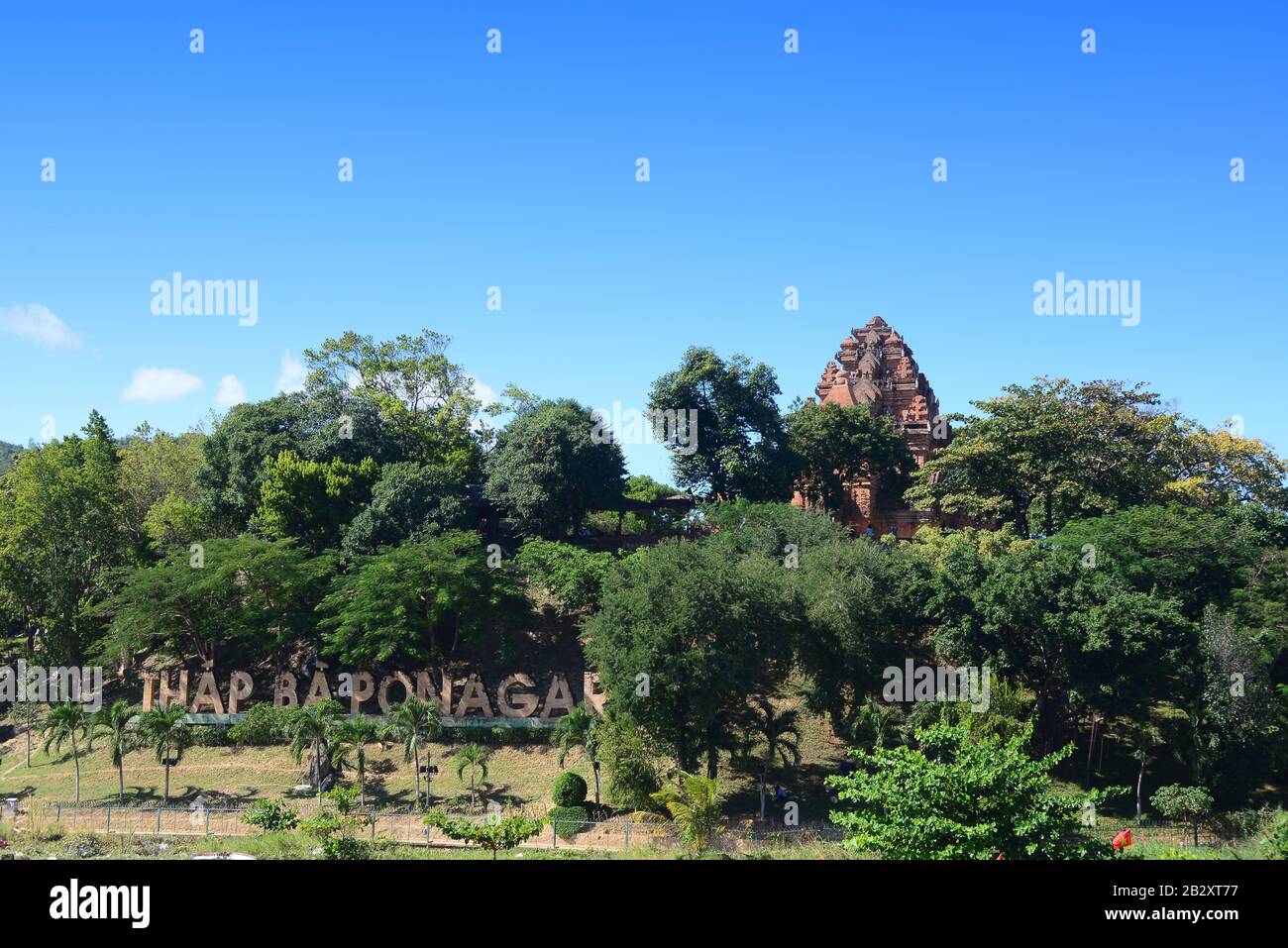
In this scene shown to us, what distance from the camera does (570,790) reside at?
29641 millimetres

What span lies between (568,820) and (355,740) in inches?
306

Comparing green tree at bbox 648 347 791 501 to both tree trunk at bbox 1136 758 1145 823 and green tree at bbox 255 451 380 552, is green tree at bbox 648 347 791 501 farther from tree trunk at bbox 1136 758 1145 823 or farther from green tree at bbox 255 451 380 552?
tree trunk at bbox 1136 758 1145 823

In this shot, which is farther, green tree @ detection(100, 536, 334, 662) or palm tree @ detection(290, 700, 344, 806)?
green tree @ detection(100, 536, 334, 662)

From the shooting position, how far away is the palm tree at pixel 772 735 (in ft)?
99.5

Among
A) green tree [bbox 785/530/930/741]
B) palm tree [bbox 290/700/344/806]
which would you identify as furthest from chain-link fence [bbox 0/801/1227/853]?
green tree [bbox 785/530/930/741]

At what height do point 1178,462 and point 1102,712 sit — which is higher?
point 1178,462

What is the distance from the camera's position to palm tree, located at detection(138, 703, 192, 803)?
3238cm

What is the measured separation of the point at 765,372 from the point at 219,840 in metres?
31.6

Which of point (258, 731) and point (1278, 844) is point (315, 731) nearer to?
point (258, 731)

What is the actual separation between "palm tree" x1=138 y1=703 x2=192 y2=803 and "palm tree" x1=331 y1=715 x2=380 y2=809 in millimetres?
5275

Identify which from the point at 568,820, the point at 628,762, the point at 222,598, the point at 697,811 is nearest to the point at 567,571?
the point at 628,762
